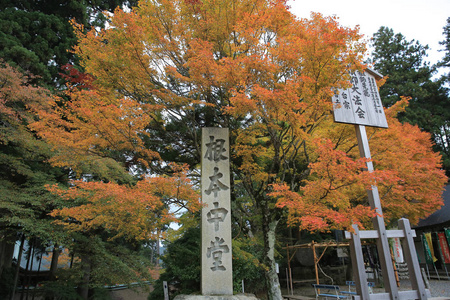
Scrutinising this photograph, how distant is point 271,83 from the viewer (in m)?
7.25

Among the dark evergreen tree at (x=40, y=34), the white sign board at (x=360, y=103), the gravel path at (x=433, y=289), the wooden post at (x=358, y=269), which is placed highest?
the dark evergreen tree at (x=40, y=34)

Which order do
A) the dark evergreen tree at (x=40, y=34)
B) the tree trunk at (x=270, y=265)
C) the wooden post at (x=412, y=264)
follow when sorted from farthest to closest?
1. the dark evergreen tree at (x=40, y=34)
2. the tree trunk at (x=270, y=265)
3. the wooden post at (x=412, y=264)

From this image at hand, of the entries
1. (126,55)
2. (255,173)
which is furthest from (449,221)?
(126,55)

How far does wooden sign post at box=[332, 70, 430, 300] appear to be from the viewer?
253 inches

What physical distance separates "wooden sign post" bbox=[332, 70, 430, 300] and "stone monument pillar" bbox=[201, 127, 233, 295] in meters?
2.97

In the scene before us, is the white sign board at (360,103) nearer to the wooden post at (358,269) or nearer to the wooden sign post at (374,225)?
the wooden sign post at (374,225)

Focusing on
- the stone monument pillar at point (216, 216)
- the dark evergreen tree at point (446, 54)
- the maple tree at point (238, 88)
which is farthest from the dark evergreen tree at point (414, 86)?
the stone monument pillar at point (216, 216)

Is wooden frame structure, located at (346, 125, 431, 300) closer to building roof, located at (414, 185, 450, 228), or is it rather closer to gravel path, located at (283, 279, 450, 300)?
gravel path, located at (283, 279, 450, 300)

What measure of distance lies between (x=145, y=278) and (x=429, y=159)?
12492mm

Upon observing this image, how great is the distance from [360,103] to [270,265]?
17.5 ft

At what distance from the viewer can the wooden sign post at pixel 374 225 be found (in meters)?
6.42

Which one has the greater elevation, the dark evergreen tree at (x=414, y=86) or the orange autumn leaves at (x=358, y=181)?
the dark evergreen tree at (x=414, y=86)

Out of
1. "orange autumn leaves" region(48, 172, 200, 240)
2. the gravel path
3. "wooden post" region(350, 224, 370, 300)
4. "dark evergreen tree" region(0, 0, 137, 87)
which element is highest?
"dark evergreen tree" region(0, 0, 137, 87)

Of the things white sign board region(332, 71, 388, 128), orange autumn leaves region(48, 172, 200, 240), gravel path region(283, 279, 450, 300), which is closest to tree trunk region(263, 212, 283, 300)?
orange autumn leaves region(48, 172, 200, 240)
